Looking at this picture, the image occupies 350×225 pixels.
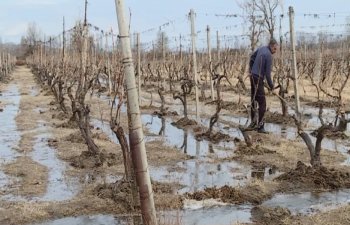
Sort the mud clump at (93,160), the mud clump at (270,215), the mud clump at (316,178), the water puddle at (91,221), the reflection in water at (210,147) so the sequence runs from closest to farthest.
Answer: the mud clump at (270,215) < the water puddle at (91,221) < the mud clump at (316,178) < the mud clump at (93,160) < the reflection in water at (210,147)

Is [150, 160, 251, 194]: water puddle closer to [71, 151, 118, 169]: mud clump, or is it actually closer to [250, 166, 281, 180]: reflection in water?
[250, 166, 281, 180]: reflection in water

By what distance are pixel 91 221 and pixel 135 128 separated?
2.04 meters

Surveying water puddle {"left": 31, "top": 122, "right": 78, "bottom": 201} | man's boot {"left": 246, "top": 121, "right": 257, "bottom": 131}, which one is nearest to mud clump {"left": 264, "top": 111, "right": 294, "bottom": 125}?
man's boot {"left": 246, "top": 121, "right": 257, "bottom": 131}

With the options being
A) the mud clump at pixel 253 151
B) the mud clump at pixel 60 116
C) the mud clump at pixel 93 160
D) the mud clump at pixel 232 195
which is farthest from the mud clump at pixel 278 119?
the mud clump at pixel 232 195

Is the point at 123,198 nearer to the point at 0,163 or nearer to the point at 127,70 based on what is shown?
the point at 127,70

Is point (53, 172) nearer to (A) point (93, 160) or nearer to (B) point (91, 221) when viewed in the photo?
(A) point (93, 160)

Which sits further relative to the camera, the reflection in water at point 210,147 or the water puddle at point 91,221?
the reflection in water at point 210,147

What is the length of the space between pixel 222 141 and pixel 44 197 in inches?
202

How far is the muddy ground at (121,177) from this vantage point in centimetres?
648

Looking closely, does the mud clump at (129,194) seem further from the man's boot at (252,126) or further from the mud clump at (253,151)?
the man's boot at (252,126)

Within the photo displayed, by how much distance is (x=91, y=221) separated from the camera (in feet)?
20.4

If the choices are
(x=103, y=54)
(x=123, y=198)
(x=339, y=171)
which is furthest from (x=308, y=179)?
(x=103, y=54)

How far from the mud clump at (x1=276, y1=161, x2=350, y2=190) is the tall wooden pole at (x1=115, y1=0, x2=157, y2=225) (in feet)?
11.2

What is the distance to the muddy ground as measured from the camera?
6.48m
